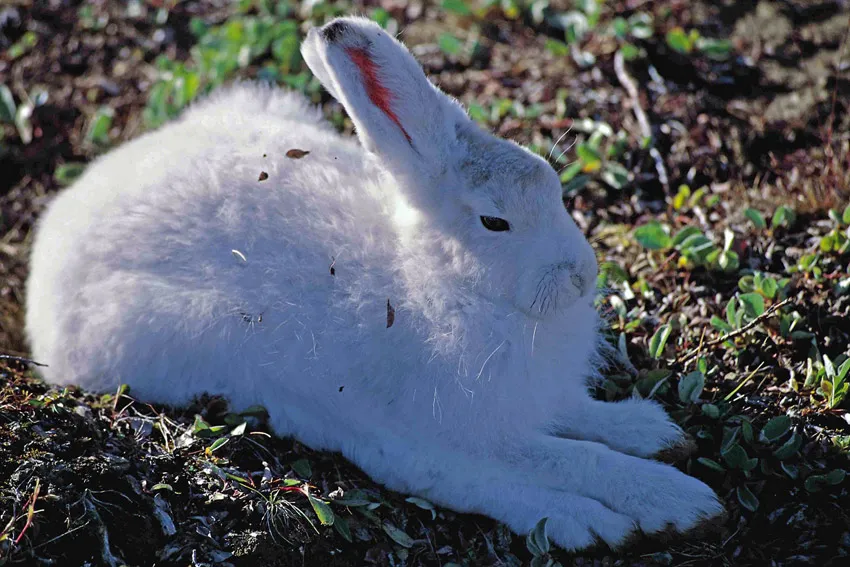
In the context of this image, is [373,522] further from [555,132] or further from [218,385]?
[555,132]

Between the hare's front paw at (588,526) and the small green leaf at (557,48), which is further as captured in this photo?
the small green leaf at (557,48)

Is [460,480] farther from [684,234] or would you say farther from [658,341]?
[684,234]

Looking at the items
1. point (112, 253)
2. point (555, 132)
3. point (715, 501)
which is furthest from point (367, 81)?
point (555, 132)

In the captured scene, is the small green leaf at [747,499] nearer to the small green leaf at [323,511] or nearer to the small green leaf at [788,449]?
the small green leaf at [788,449]

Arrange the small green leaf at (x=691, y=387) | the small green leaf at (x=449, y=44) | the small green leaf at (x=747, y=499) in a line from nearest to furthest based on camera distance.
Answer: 1. the small green leaf at (x=747, y=499)
2. the small green leaf at (x=691, y=387)
3. the small green leaf at (x=449, y=44)

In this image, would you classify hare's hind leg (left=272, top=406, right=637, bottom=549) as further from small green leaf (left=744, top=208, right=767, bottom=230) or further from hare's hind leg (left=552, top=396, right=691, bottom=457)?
small green leaf (left=744, top=208, right=767, bottom=230)

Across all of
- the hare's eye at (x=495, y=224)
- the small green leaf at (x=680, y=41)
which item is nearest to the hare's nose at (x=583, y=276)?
the hare's eye at (x=495, y=224)

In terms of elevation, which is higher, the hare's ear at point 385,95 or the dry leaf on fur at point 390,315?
the hare's ear at point 385,95
